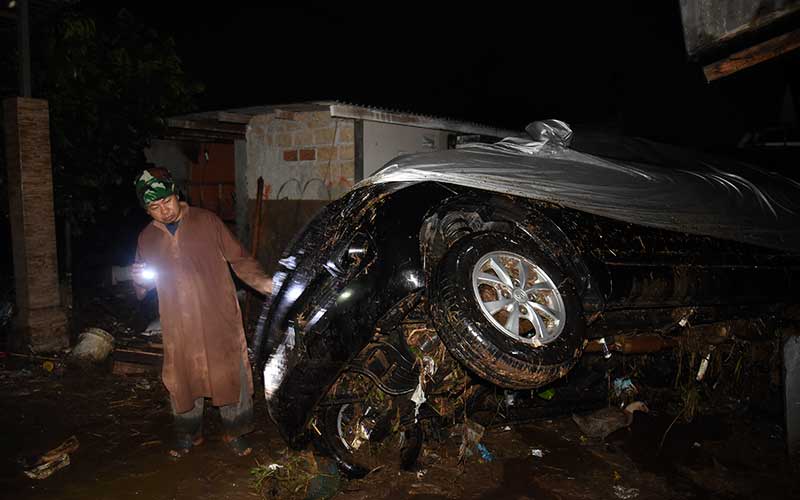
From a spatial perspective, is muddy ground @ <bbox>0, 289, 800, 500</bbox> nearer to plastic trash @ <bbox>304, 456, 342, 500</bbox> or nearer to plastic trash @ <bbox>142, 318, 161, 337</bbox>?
plastic trash @ <bbox>304, 456, 342, 500</bbox>

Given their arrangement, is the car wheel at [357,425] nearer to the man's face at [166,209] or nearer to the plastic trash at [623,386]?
the man's face at [166,209]

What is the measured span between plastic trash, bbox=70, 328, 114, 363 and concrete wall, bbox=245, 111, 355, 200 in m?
3.20

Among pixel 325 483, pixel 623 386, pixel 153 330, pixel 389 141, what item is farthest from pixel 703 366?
pixel 153 330

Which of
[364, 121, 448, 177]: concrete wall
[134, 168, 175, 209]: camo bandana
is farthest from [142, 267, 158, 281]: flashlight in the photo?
[364, 121, 448, 177]: concrete wall

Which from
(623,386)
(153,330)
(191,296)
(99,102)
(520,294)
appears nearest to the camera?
(520,294)

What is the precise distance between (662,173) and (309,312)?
114 inches

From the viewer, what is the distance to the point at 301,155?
7656 millimetres

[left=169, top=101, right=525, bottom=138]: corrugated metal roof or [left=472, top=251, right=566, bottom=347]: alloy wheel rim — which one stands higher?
[left=169, top=101, right=525, bottom=138]: corrugated metal roof

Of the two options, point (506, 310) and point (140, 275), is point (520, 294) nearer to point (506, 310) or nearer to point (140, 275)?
point (506, 310)

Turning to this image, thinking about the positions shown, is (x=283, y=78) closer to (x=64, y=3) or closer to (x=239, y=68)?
(x=239, y=68)

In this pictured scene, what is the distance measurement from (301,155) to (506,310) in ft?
17.3

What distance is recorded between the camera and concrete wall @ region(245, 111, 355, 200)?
7.29 metres

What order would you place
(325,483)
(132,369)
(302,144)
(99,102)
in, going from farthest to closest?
(99,102) < (302,144) < (132,369) < (325,483)

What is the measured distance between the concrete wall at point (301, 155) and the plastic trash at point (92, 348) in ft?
10.5
